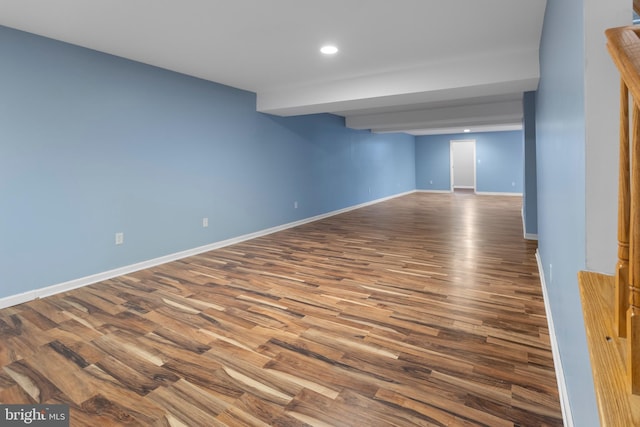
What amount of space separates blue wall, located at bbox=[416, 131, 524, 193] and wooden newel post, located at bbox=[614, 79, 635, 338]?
1081 centimetres

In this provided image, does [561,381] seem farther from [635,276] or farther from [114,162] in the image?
[114,162]

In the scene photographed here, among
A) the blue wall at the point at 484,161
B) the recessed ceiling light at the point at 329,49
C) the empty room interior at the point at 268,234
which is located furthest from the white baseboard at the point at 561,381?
the blue wall at the point at 484,161

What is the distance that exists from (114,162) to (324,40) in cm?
244

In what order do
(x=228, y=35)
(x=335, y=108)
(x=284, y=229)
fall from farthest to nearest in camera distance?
(x=284, y=229) < (x=335, y=108) < (x=228, y=35)

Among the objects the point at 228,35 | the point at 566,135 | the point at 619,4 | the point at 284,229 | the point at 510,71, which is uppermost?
the point at 228,35

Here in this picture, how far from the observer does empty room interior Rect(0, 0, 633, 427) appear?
155cm

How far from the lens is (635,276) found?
0.62 m

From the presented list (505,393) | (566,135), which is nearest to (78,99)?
(566,135)

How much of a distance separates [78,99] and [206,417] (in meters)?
3.16

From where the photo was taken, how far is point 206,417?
1554 millimetres

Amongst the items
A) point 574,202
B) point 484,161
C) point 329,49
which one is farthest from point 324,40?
point 484,161

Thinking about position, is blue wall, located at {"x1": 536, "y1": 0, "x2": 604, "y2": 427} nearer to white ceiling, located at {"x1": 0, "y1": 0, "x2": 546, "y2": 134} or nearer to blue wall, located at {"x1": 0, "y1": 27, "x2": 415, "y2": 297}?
white ceiling, located at {"x1": 0, "y1": 0, "x2": 546, "y2": 134}

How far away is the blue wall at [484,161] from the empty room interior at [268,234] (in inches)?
250

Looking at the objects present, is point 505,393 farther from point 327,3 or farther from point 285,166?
point 285,166
